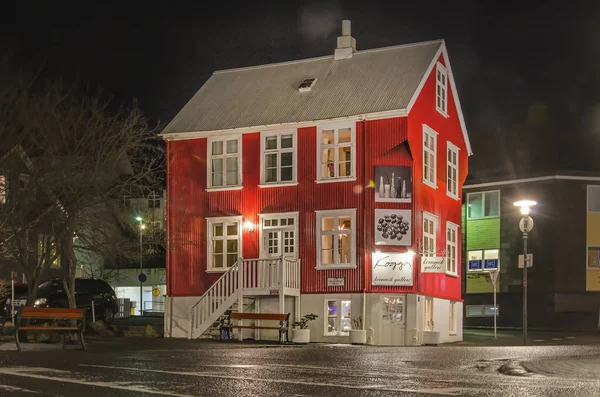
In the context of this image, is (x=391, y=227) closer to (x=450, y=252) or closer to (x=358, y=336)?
(x=358, y=336)

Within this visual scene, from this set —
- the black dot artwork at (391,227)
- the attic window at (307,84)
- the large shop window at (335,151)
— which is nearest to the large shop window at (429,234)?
the black dot artwork at (391,227)

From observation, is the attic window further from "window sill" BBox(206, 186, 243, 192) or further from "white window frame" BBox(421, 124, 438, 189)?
"white window frame" BBox(421, 124, 438, 189)

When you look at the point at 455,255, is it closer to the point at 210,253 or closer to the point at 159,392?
the point at 210,253

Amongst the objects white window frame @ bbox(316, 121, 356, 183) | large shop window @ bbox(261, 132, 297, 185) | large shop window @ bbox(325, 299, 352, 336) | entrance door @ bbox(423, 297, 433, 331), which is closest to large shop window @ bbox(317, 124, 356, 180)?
white window frame @ bbox(316, 121, 356, 183)

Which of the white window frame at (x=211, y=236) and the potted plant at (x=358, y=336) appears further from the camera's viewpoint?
the white window frame at (x=211, y=236)

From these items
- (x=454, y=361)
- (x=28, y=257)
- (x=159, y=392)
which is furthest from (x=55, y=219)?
(x=159, y=392)

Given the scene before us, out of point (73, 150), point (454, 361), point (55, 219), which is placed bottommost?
point (454, 361)

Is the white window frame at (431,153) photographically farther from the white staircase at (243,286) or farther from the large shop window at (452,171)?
the white staircase at (243,286)

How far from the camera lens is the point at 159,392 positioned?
1123 centimetres

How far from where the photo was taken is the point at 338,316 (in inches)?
1272

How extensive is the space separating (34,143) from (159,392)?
24.1 meters

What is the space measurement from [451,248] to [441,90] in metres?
6.02

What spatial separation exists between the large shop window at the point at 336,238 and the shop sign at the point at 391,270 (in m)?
0.86

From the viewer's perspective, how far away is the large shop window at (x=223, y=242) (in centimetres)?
3409
